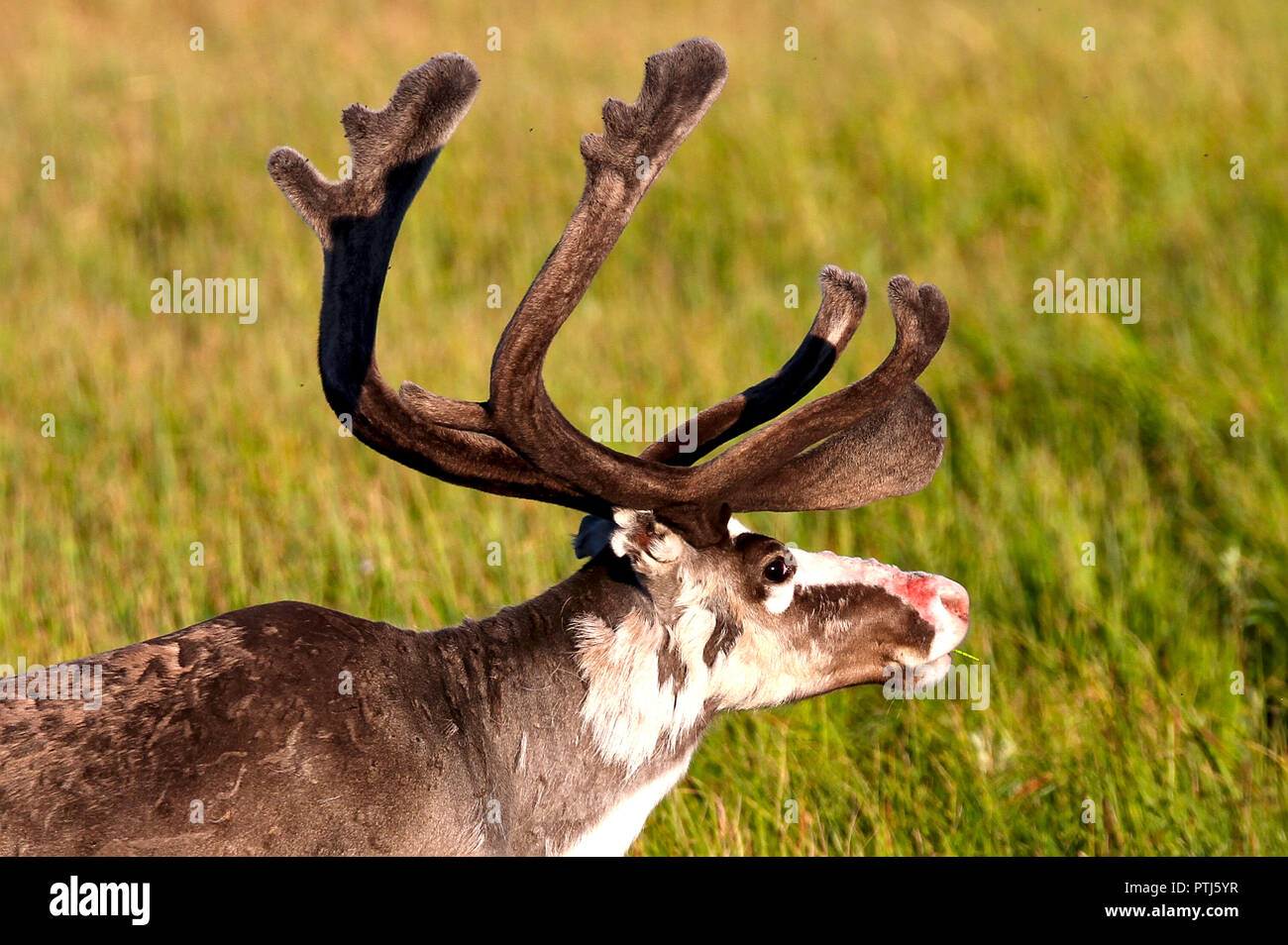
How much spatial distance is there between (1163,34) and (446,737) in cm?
1112

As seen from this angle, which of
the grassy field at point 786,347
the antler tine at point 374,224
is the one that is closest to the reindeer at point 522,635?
the antler tine at point 374,224

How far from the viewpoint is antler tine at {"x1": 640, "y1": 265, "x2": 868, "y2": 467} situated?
3.74 meters

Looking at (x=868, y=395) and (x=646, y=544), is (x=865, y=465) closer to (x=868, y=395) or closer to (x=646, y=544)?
(x=868, y=395)

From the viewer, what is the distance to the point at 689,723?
3535 millimetres

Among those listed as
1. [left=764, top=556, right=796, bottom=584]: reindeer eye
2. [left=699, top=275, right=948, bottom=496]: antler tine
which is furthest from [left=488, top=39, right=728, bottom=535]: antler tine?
[left=764, top=556, right=796, bottom=584]: reindeer eye

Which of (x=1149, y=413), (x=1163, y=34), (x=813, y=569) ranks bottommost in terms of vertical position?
(x=813, y=569)

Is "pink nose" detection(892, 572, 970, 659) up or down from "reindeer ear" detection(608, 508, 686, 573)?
down

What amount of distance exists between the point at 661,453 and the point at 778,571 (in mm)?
405

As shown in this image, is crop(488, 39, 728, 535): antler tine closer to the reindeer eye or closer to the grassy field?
the reindeer eye

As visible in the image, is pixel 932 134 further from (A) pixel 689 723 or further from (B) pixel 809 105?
(A) pixel 689 723

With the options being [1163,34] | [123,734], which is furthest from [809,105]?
[123,734]

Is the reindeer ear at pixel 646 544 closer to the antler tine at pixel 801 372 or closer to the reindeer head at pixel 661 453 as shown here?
the reindeer head at pixel 661 453

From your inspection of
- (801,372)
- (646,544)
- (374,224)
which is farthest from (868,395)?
(374,224)

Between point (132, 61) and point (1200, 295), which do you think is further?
point (132, 61)
